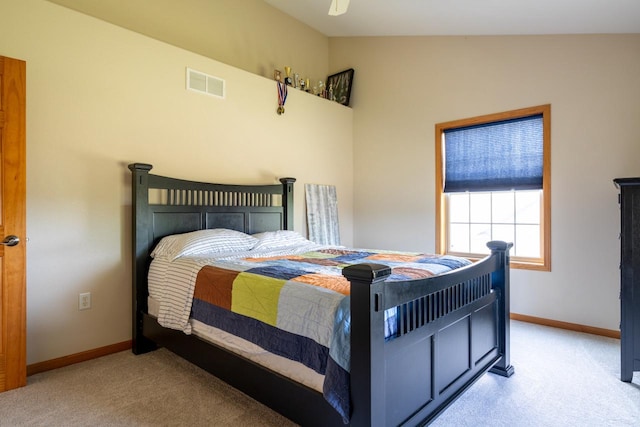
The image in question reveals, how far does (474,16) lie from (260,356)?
3.49m

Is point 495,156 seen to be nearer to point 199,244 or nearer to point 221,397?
point 199,244

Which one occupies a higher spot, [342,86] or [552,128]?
[342,86]

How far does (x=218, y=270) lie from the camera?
84.0 inches

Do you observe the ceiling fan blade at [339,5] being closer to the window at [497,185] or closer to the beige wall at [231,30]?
the beige wall at [231,30]

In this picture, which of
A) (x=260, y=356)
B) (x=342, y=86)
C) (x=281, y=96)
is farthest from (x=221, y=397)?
(x=342, y=86)

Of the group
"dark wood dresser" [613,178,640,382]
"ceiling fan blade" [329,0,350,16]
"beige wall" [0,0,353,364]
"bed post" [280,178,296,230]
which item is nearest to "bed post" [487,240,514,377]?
"dark wood dresser" [613,178,640,382]

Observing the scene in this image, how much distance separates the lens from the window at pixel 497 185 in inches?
135

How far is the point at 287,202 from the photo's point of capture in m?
3.92

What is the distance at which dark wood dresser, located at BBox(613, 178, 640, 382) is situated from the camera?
219 cm

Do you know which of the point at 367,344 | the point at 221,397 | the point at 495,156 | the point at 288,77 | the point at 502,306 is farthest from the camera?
the point at 288,77

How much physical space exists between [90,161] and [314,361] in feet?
7.59

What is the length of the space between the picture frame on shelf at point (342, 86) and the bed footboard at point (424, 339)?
315 centimetres

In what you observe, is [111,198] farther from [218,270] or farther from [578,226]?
[578,226]

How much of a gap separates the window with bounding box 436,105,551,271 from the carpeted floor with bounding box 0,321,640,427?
51.5 inches
